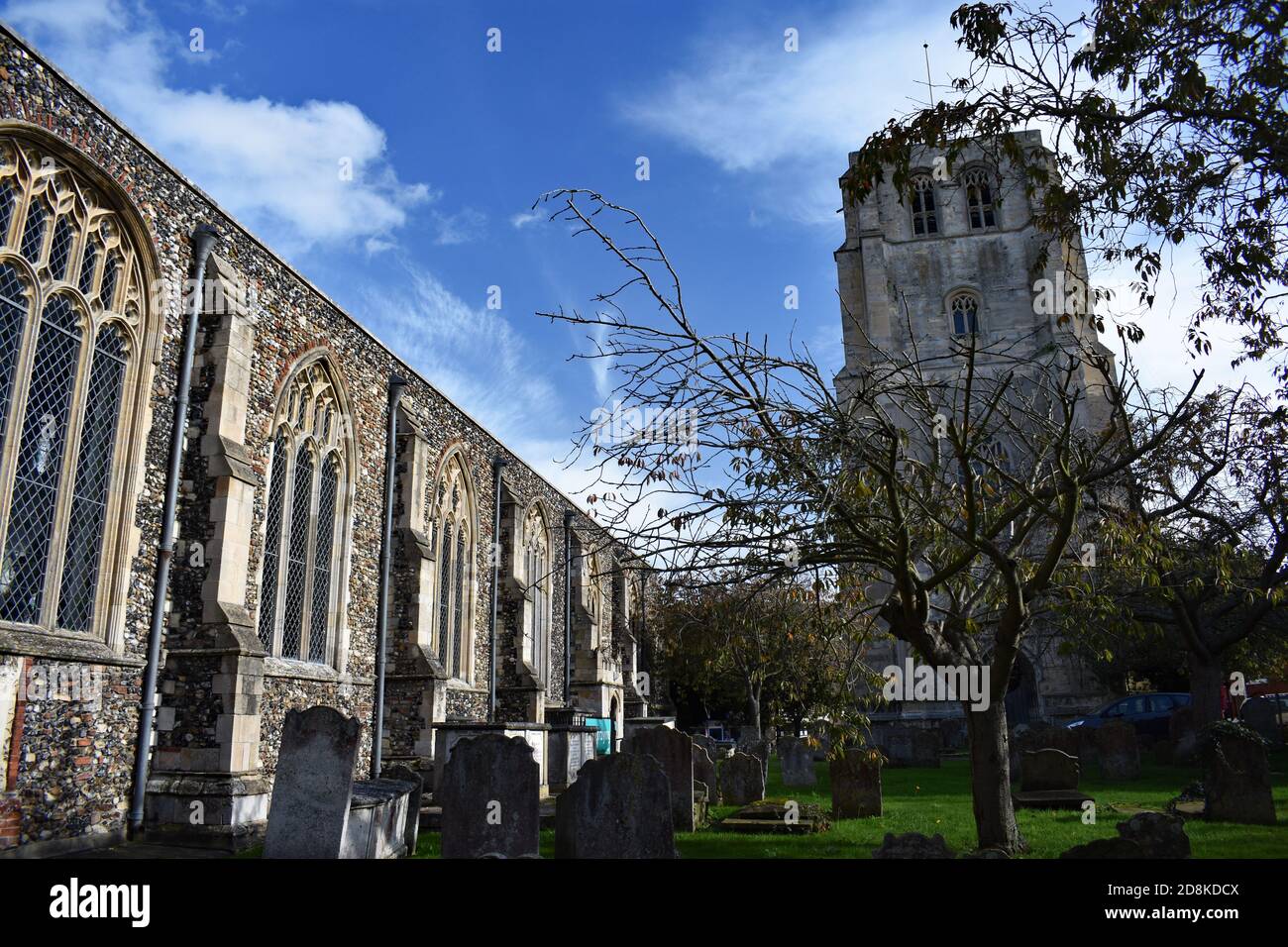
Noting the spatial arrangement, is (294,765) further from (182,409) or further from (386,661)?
(386,661)

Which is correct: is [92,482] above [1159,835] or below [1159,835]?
above

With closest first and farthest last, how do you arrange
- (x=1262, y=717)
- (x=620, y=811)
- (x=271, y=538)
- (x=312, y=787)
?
(x=620, y=811), (x=312, y=787), (x=271, y=538), (x=1262, y=717)

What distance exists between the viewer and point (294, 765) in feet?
23.2

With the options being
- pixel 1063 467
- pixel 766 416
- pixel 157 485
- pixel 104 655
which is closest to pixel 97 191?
pixel 157 485

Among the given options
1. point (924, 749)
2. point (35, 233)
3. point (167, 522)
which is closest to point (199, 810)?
point (167, 522)

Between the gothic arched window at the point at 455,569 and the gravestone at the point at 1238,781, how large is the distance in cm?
1314

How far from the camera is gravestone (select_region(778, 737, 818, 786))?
1802 centimetres

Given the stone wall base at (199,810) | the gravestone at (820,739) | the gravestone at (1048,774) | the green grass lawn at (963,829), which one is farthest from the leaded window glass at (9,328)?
the gravestone at (1048,774)

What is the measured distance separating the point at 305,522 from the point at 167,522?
3455mm

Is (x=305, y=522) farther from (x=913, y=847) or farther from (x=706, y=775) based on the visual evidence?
(x=913, y=847)

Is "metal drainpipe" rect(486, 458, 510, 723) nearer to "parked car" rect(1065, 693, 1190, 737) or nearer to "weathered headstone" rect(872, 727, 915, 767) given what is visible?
"weathered headstone" rect(872, 727, 915, 767)

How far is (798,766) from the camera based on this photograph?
1812cm

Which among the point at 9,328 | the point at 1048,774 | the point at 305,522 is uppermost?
the point at 9,328

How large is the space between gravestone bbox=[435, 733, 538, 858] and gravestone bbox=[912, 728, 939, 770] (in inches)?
690
